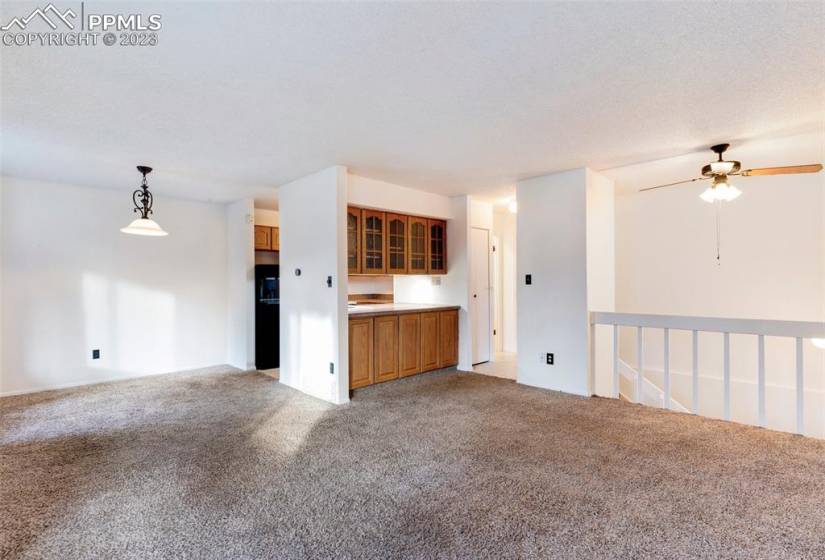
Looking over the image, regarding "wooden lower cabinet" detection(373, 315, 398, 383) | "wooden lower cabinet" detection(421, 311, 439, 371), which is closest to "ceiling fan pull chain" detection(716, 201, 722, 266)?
"wooden lower cabinet" detection(421, 311, 439, 371)

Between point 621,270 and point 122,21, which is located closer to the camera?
point 122,21

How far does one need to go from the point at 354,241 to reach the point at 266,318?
1.98 meters

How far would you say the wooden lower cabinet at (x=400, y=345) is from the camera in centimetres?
441

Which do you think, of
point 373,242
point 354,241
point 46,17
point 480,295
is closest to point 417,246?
point 373,242

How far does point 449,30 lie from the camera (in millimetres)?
1772

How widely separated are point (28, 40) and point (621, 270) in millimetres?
6407

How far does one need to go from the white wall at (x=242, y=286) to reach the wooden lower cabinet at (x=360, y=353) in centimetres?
197

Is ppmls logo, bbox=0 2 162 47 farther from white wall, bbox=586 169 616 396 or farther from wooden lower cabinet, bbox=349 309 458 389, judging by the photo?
white wall, bbox=586 169 616 396

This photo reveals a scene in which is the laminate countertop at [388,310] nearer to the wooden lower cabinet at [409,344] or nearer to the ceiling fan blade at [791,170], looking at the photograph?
the wooden lower cabinet at [409,344]

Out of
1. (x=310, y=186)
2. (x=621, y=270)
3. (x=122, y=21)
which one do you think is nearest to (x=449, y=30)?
(x=122, y=21)

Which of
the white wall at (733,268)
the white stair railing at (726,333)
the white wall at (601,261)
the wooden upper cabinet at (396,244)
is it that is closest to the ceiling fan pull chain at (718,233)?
the white wall at (733,268)

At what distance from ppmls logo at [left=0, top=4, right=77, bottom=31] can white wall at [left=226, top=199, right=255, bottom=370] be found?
380 centimetres

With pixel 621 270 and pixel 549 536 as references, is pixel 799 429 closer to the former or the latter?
pixel 549 536

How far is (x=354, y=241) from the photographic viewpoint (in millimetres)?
4578
